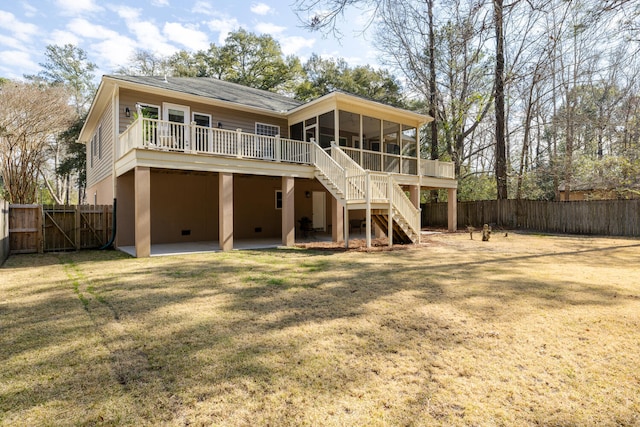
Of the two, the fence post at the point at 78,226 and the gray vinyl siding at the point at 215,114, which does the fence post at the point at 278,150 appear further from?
the fence post at the point at 78,226

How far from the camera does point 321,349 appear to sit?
10.5 ft

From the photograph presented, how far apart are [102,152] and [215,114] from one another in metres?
5.23

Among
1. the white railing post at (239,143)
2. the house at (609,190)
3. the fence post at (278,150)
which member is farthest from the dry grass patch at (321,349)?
the house at (609,190)

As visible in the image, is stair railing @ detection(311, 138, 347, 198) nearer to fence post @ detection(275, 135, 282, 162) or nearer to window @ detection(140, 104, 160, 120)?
fence post @ detection(275, 135, 282, 162)

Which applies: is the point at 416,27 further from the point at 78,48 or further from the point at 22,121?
the point at 78,48

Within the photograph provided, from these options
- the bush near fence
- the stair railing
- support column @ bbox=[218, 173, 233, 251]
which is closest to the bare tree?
the bush near fence

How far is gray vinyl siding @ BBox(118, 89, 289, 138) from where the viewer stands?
11.3m

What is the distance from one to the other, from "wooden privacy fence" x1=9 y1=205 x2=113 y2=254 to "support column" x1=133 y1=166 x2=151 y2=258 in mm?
3538

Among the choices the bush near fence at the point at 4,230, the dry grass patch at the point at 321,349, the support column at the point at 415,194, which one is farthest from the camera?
the support column at the point at 415,194

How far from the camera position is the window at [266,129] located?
46.4ft

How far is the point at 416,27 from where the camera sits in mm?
7672

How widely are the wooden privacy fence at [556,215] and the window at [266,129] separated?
1248cm

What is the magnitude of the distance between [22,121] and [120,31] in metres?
7.85

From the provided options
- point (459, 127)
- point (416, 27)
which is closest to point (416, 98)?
point (459, 127)
